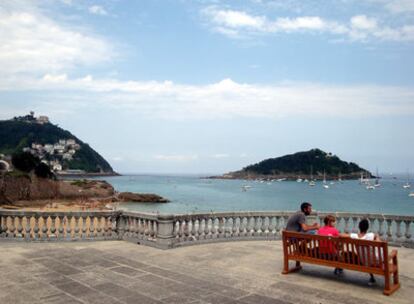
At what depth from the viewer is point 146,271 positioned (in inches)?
328

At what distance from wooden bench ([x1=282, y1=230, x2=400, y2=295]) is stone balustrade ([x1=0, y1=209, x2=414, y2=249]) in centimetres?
378

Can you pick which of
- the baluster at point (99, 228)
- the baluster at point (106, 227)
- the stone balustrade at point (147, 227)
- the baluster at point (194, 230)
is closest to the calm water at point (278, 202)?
the stone balustrade at point (147, 227)

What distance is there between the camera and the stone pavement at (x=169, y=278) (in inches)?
264

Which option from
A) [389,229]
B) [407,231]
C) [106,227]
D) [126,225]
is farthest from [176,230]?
[407,231]

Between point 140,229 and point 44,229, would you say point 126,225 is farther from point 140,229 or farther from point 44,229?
point 44,229

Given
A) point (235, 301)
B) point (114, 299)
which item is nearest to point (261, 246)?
point (235, 301)

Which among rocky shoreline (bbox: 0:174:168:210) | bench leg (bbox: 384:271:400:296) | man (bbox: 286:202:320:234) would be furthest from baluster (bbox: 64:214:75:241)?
rocky shoreline (bbox: 0:174:168:210)

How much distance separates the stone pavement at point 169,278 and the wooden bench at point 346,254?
36 cm

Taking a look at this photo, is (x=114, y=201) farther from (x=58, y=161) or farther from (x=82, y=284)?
(x=58, y=161)

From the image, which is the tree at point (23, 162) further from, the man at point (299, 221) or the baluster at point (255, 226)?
the man at point (299, 221)

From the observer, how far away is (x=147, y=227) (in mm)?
11422

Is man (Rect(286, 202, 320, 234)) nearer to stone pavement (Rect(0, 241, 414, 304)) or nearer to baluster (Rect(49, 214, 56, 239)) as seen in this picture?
stone pavement (Rect(0, 241, 414, 304))

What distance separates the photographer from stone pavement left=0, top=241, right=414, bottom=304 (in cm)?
670

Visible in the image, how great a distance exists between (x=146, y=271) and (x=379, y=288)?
4.48 m
